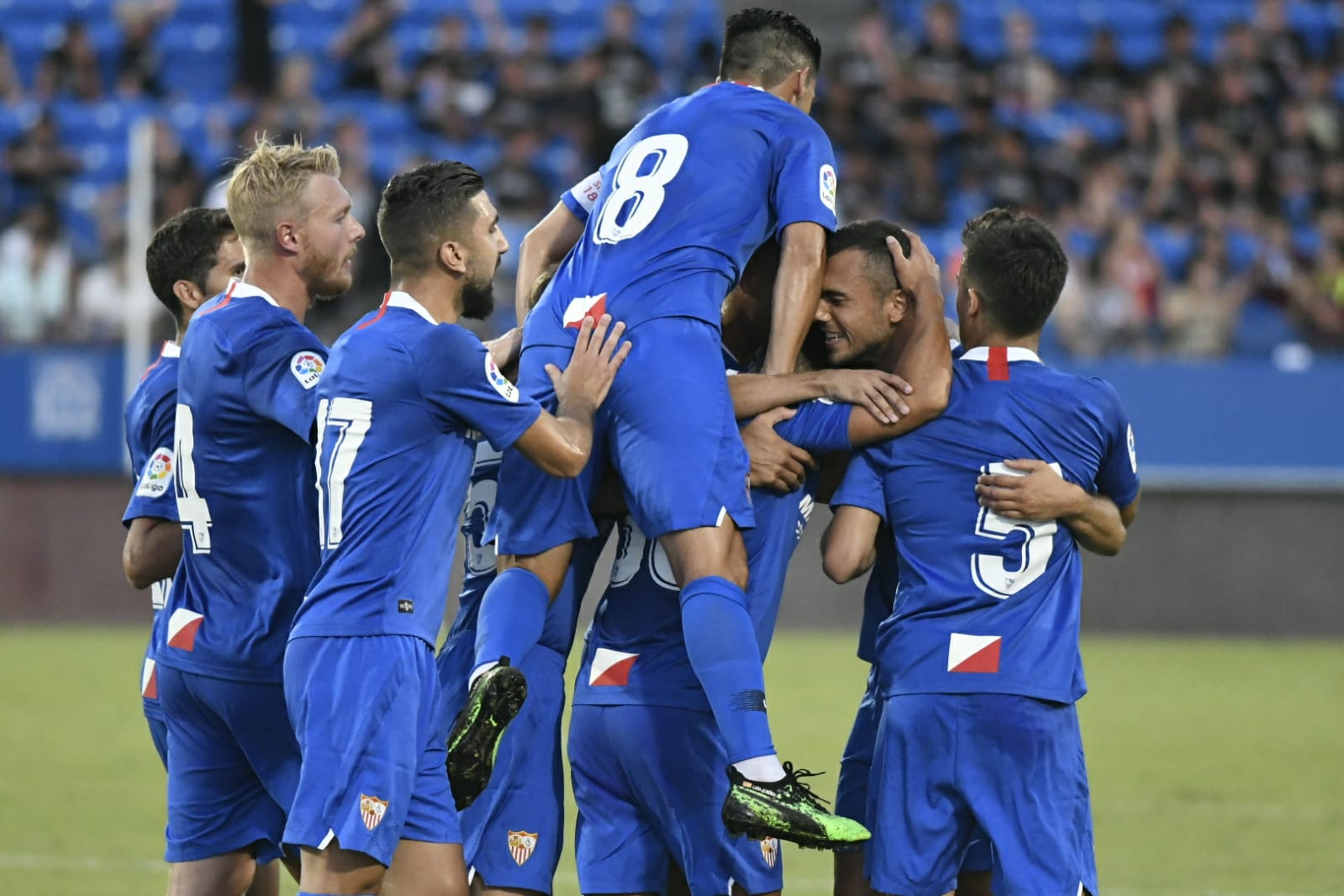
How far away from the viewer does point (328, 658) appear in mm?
4340

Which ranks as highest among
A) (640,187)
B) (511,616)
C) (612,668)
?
(640,187)

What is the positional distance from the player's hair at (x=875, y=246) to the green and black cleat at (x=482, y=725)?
1.50 meters

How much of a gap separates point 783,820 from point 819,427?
110cm

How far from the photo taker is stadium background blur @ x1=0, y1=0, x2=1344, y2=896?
38.0ft

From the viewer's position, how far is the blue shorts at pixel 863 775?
4980 mm

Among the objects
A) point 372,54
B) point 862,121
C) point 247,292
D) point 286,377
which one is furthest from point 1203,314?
point 286,377

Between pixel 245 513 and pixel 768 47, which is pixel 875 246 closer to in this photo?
pixel 768 47

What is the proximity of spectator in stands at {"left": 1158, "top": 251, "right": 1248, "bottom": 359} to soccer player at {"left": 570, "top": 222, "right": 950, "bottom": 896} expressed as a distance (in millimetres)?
9635

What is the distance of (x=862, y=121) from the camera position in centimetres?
1645

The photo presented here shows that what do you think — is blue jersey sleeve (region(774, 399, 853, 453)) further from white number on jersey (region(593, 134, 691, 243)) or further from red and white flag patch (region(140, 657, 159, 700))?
red and white flag patch (region(140, 657, 159, 700))

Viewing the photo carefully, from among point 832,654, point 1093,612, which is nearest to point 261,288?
point 832,654

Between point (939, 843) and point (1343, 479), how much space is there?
33.6ft

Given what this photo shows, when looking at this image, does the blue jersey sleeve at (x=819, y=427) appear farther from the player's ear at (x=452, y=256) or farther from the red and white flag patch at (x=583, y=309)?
the player's ear at (x=452, y=256)

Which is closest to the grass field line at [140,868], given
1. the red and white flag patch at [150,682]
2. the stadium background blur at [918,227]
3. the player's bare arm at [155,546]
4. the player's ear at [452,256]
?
the stadium background blur at [918,227]
